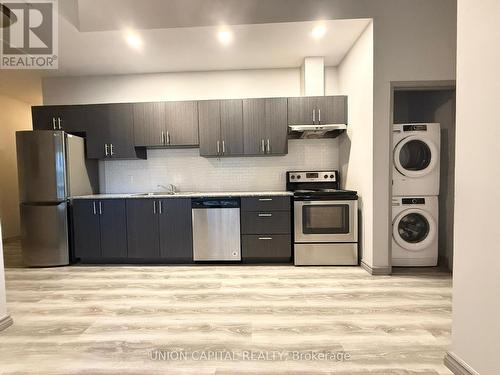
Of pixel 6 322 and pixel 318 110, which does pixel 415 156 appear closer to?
pixel 318 110

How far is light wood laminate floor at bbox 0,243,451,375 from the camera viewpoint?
1501 millimetres

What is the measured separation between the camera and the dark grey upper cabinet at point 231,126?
3443mm

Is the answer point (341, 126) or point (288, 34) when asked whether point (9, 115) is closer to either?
point (288, 34)

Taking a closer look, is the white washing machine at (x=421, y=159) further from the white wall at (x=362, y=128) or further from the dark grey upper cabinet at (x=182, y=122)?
the dark grey upper cabinet at (x=182, y=122)

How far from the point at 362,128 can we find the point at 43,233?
4200 millimetres

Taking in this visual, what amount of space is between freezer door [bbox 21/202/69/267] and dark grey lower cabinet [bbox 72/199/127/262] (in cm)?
16

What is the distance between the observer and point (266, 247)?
3205 millimetres

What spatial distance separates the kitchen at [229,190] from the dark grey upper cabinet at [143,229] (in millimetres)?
19

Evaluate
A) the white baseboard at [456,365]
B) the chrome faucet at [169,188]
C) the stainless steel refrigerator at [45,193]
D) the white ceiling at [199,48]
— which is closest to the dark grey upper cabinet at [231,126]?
the white ceiling at [199,48]

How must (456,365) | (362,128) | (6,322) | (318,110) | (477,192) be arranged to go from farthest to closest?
(318,110), (362,128), (6,322), (456,365), (477,192)

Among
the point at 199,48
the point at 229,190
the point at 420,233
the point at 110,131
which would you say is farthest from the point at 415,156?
the point at 110,131

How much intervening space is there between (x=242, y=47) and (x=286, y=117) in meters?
1.04

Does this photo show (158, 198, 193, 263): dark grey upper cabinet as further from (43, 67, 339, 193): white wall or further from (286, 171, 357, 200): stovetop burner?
(286, 171, 357, 200): stovetop burner

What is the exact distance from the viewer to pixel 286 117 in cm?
342
